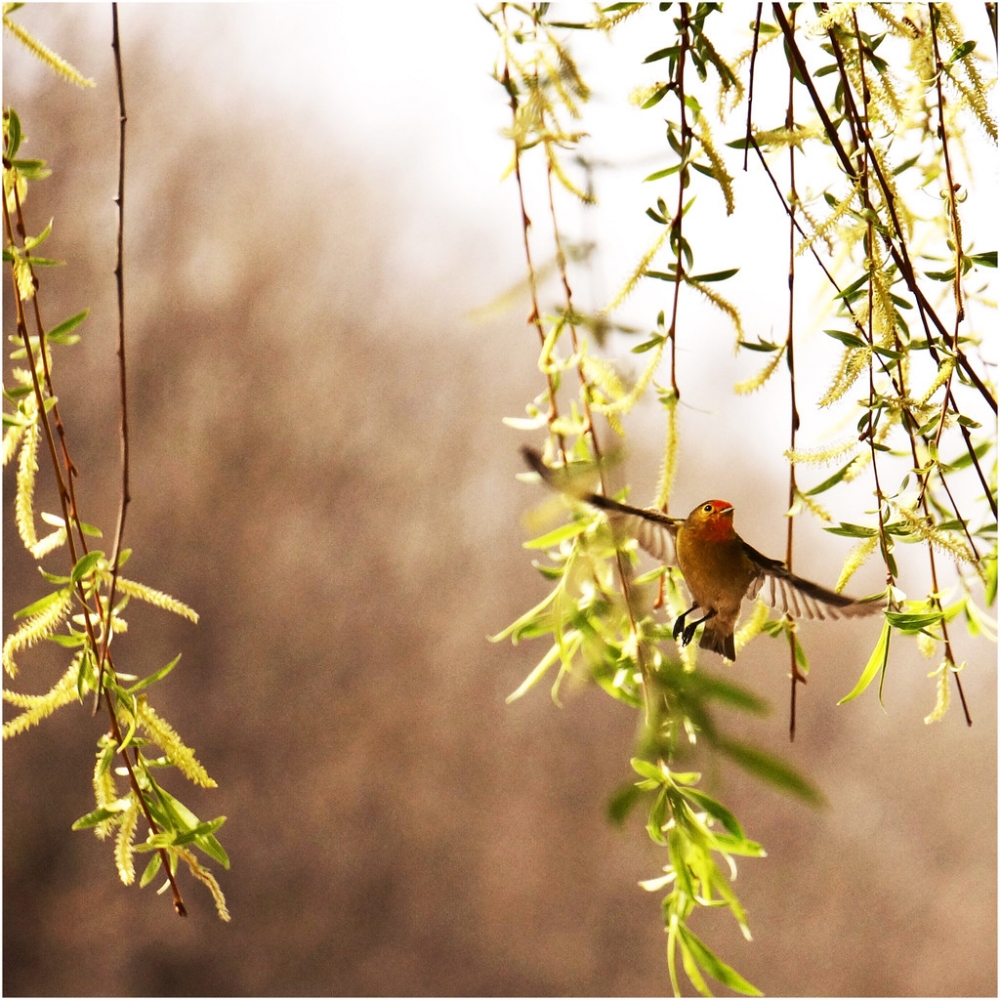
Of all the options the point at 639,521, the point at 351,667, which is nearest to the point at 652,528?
the point at 639,521

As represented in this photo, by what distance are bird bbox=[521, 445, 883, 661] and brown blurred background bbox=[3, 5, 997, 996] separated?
104cm

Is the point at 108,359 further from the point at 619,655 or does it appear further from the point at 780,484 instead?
the point at 619,655

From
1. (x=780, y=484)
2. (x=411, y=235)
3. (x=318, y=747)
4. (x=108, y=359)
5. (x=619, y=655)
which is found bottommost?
(x=318, y=747)

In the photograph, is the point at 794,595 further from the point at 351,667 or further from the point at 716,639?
the point at 351,667

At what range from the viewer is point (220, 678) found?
142cm

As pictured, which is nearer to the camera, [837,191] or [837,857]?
[837,191]

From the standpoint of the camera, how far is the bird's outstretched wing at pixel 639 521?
28 centimetres

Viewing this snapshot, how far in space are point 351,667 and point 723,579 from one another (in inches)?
47.0

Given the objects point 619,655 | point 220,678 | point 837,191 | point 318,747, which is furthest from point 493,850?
point 837,191

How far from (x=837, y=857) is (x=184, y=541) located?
116 centimetres

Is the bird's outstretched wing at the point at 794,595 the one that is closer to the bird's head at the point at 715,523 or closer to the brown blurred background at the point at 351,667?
the bird's head at the point at 715,523

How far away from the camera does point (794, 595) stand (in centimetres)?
34

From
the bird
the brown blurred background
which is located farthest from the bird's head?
the brown blurred background

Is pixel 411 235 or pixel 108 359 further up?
pixel 411 235
